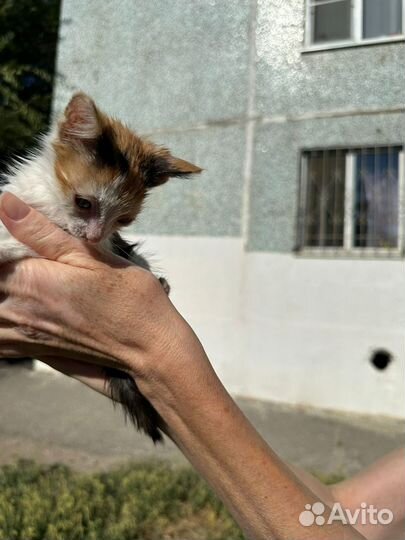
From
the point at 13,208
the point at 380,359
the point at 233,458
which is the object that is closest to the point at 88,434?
the point at 380,359

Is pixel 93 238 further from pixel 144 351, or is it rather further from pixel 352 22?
pixel 352 22

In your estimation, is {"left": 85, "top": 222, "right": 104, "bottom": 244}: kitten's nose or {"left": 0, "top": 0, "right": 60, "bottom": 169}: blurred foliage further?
{"left": 0, "top": 0, "right": 60, "bottom": 169}: blurred foliage

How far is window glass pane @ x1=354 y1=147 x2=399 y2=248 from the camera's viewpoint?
3.86ft

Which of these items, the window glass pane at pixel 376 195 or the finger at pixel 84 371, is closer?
the finger at pixel 84 371

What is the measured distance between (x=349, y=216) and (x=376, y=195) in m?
0.09

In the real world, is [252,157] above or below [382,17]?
below

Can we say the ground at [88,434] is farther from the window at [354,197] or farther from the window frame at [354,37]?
the window frame at [354,37]

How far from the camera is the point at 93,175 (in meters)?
1.06

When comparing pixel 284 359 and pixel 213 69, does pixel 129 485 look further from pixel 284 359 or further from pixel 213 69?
pixel 213 69

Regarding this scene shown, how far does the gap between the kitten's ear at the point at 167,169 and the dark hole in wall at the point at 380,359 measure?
0.83 m

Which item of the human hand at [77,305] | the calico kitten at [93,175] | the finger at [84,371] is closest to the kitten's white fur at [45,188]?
the calico kitten at [93,175]

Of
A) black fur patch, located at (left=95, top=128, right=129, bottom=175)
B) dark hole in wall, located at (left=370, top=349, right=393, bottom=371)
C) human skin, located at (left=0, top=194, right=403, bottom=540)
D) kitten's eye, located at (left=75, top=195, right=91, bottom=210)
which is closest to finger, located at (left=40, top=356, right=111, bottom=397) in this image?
human skin, located at (left=0, top=194, right=403, bottom=540)

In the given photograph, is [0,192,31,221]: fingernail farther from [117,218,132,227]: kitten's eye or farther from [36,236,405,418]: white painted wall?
[36,236,405,418]: white painted wall

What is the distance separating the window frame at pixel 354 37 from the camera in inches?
35.4
